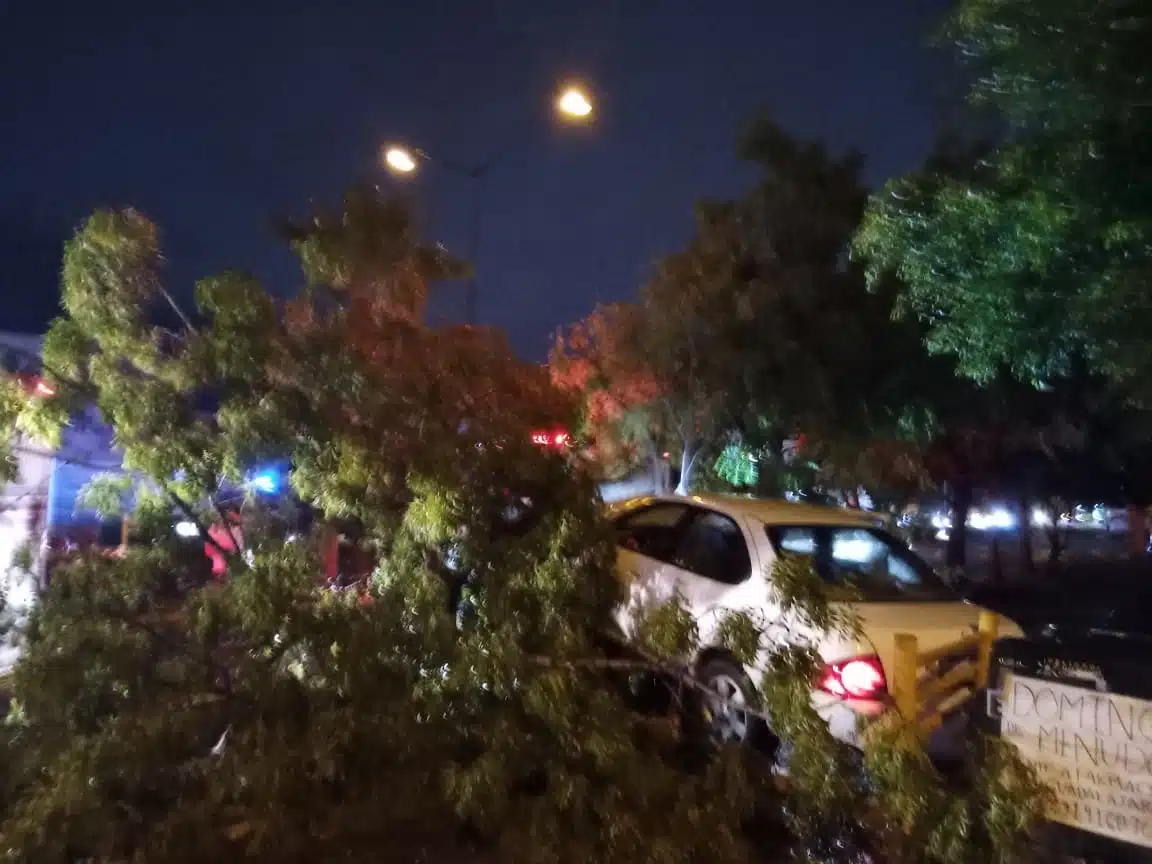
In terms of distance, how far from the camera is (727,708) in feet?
18.7

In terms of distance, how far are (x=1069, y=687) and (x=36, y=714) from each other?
4416 millimetres

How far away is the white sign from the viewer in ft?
13.5

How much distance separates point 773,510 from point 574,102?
349 cm

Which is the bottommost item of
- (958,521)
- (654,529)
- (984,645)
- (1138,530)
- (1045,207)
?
(984,645)

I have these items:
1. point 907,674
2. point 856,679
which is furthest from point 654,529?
point 907,674

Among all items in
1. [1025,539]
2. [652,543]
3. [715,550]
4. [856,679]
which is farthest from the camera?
[1025,539]

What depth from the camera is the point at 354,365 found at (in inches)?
206

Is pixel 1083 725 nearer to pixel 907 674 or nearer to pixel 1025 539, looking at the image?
pixel 907 674

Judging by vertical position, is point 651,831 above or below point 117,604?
below

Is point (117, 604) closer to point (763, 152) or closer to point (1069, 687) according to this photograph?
point (1069, 687)

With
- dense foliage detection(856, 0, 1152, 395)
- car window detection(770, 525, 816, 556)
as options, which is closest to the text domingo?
car window detection(770, 525, 816, 556)

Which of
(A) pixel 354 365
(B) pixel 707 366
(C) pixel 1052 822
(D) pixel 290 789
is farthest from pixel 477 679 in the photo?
(B) pixel 707 366

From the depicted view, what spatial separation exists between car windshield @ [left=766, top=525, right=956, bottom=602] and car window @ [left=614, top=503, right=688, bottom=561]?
2.69 feet

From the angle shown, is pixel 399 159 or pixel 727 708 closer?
pixel 727 708
